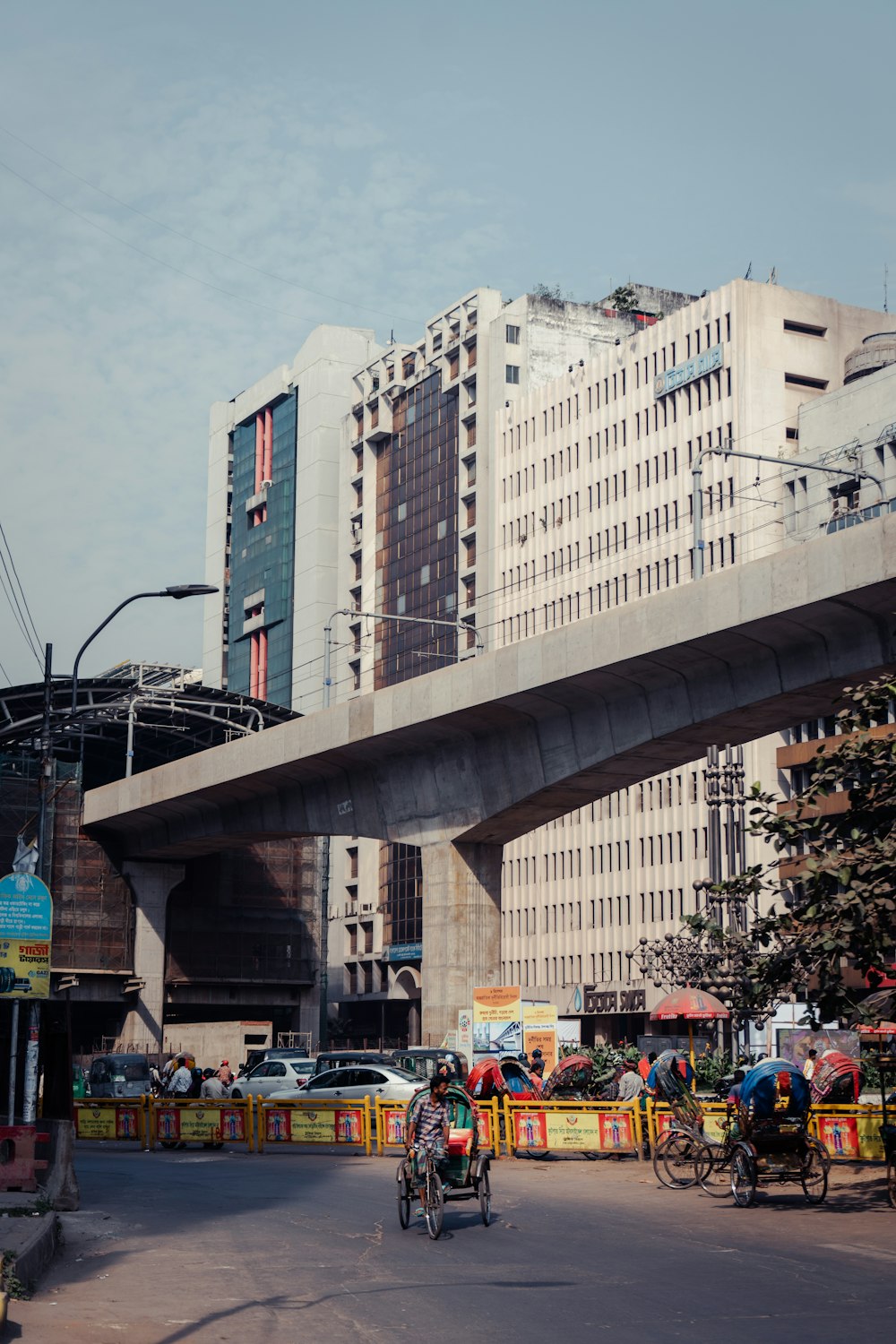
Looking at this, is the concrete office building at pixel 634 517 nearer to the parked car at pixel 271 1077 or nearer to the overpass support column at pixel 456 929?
the parked car at pixel 271 1077

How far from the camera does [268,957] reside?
69000 millimetres

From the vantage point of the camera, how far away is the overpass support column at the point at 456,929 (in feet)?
132

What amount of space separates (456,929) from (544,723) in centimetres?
617

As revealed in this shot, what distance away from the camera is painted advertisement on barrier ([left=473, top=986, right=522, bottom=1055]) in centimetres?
3694

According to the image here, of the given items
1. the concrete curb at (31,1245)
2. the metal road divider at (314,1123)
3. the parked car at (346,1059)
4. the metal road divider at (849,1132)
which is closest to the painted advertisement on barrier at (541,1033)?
the parked car at (346,1059)

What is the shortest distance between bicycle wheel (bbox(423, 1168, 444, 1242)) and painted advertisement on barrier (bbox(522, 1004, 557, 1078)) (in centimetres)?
2269

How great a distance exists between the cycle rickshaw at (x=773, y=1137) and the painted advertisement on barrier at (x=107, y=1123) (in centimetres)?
1804

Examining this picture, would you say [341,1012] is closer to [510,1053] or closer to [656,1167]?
[510,1053]

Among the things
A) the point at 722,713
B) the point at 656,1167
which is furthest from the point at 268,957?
the point at 656,1167

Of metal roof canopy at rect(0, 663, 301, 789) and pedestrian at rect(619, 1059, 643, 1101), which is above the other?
metal roof canopy at rect(0, 663, 301, 789)

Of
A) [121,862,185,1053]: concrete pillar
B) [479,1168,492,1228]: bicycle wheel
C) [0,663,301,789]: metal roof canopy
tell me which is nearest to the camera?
[479,1168,492,1228]: bicycle wheel

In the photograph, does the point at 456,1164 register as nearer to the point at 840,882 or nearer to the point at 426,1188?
the point at 426,1188

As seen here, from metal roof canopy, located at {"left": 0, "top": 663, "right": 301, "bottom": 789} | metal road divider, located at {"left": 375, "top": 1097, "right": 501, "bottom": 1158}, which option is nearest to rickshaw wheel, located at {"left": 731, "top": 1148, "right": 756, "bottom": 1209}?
metal road divider, located at {"left": 375, "top": 1097, "right": 501, "bottom": 1158}

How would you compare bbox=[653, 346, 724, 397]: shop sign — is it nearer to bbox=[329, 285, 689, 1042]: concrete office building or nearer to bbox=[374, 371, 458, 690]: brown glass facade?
bbox=[329, 285, 689, 1042]: concrete office building
